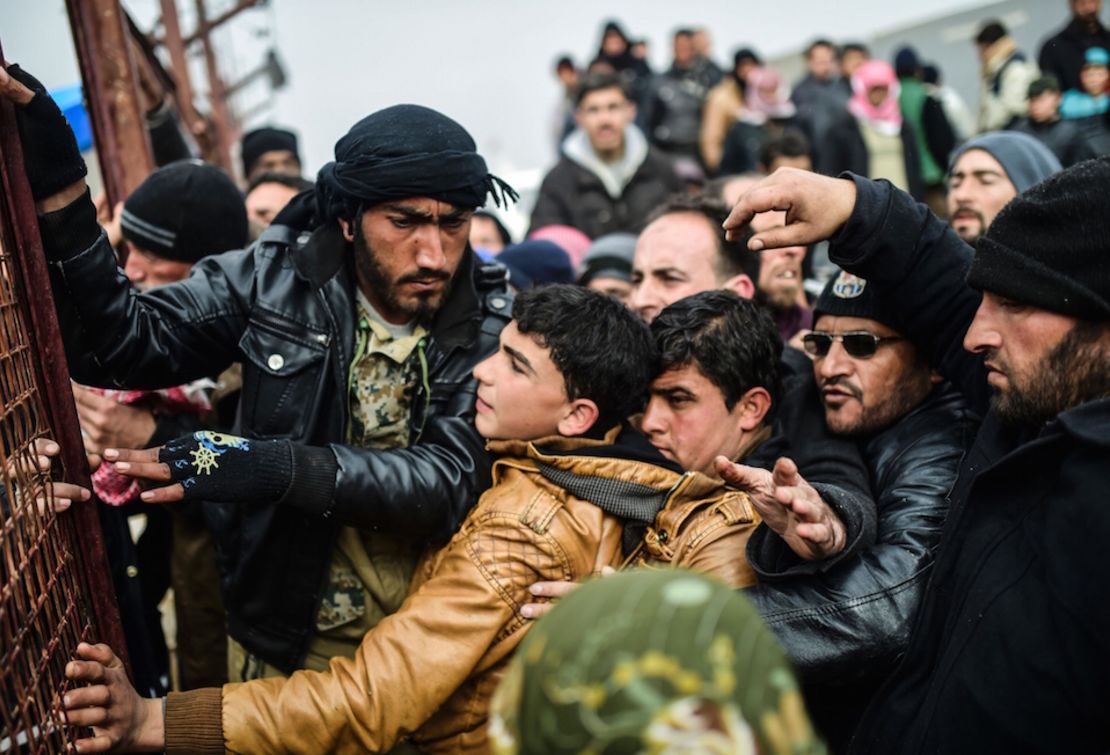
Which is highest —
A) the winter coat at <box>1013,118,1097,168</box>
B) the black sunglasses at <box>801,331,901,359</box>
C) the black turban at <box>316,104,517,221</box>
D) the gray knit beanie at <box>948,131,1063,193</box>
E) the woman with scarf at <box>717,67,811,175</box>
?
the black turban at <box>316,104,517,221</box>

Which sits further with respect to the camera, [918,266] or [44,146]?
[918,266]

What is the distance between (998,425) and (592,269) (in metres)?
2.62

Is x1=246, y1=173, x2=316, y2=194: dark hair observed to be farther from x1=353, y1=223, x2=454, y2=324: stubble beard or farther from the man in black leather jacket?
the man in black leather jacket

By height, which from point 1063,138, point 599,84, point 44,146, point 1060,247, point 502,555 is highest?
point 44,146

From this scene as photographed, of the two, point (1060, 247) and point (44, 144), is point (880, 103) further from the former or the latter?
point (44, 144)

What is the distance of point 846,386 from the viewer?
283 cm

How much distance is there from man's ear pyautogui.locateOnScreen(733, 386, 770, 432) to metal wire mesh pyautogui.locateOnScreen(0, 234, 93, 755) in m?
1.80

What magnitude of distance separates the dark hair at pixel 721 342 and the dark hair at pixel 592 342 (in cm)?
11

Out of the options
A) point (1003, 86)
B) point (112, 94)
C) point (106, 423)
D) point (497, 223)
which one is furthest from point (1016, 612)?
point (1003, 86)

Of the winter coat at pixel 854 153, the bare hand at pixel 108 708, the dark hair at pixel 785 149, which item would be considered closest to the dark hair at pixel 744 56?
the winter coat at pixel 854 153

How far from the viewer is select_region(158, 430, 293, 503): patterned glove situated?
232 centimetres

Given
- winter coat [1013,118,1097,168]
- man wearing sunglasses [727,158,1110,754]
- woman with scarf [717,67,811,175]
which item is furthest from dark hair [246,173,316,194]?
winter coat [1013,118,1097,168]

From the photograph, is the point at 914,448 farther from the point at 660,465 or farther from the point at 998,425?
the point at 660,465

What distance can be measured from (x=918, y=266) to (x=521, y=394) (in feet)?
3.60
